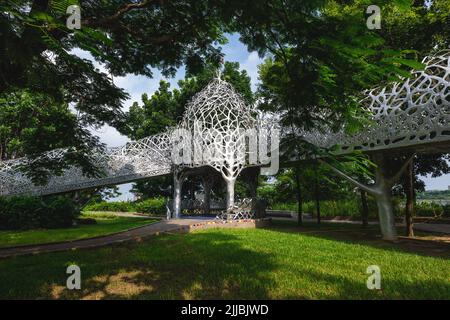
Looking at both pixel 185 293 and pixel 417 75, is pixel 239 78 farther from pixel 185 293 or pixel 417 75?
pixel 185 293

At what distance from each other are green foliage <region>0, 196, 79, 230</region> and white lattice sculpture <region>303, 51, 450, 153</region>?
1653 cm

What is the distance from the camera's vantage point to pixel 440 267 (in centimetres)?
806

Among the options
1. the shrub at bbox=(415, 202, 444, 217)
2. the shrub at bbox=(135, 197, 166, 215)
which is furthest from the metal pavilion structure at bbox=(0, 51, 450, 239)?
the shrub at bbox=(415, 202, 444, 217)

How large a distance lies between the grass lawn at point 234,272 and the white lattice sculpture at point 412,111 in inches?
156

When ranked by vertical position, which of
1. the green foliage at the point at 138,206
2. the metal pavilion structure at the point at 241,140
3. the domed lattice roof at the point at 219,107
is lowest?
the green foliage at the point at 138,206

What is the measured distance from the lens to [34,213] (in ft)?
58.9

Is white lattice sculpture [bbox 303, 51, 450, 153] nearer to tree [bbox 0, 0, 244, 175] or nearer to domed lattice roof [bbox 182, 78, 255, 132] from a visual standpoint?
tree [bbox 0, 0, 244, 175]

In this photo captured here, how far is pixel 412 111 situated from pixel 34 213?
66.0ft

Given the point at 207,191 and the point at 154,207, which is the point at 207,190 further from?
the point at 154,207

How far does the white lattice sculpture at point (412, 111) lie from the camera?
35.0 feet

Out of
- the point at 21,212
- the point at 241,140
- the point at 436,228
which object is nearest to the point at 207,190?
the point at 241,140

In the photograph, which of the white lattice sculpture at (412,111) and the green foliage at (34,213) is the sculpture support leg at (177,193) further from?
the white lattice sculpture at (412,111)

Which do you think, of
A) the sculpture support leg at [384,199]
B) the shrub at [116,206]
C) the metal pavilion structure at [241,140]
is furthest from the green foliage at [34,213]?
the shrub at [116,206]
